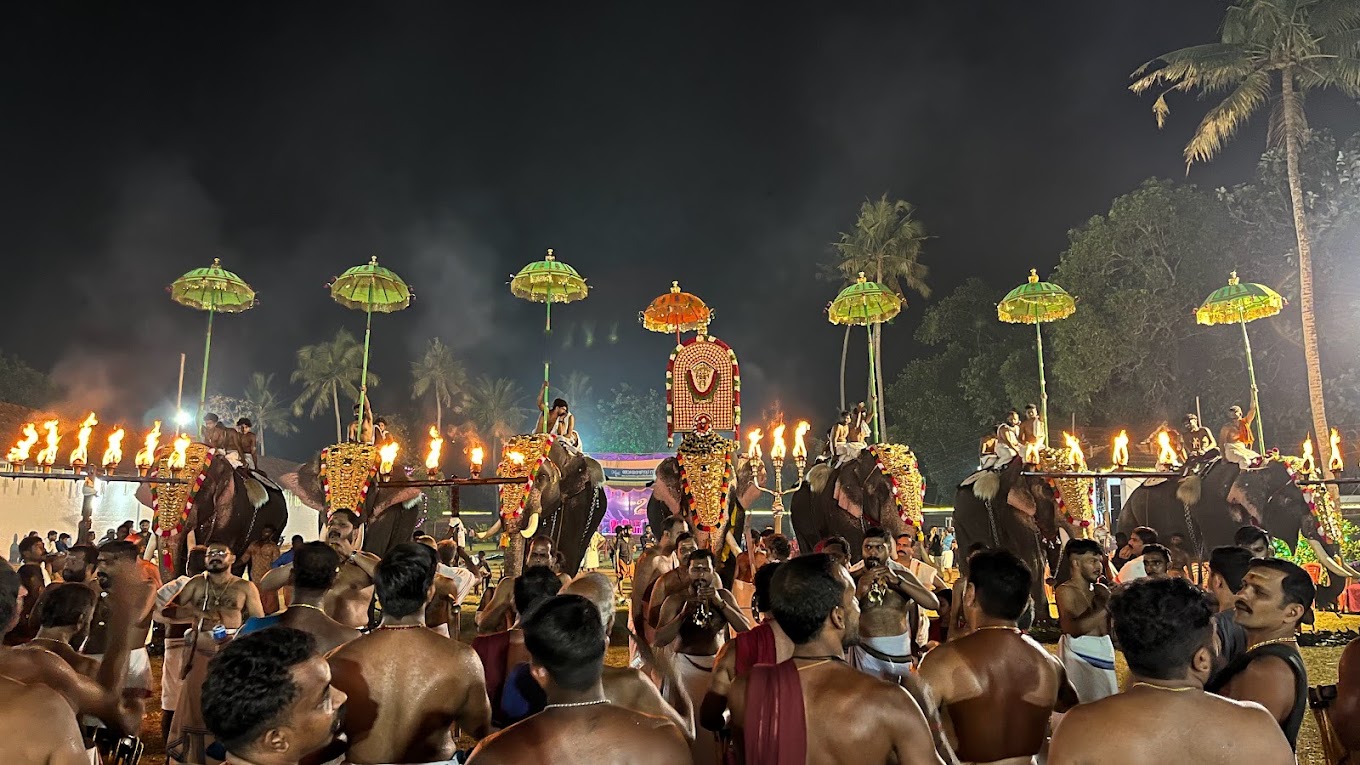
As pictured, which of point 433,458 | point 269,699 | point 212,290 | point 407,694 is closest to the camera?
point 269,699

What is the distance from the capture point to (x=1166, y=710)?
2.76m

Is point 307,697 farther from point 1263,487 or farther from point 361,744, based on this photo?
point 1263,487

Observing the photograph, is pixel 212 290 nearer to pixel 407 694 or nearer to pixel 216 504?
pixel 216 504

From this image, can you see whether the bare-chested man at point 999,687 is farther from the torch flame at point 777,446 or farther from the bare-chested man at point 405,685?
the torch flame at point 777,446

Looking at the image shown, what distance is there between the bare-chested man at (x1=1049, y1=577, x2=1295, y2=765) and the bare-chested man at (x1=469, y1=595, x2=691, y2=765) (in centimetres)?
129

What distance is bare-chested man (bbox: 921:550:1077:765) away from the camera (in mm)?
3840

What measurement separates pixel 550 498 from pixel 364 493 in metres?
2.72

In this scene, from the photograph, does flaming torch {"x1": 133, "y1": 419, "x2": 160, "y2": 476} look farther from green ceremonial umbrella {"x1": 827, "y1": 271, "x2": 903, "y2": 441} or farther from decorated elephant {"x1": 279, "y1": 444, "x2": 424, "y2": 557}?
green ceremonial umbrella {"x1": 827, "y1": 271, "x2": 903, "y2": 441}

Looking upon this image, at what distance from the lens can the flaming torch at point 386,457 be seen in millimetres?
13273

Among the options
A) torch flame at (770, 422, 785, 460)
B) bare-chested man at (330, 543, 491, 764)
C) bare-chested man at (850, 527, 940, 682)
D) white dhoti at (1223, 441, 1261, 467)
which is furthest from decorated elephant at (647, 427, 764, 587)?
bare-chested man at (330, 543, 491, 764)

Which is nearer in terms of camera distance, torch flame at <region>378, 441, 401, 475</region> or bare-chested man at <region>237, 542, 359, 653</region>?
bare-chested man at <region>237, 542, 359, 653</region>

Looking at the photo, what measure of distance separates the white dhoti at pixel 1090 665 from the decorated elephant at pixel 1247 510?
9357 millimetres

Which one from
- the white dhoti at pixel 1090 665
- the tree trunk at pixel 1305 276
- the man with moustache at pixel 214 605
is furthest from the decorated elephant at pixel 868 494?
the tree trunk at pixel 1305 276

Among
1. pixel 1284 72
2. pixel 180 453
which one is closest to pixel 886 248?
pixel 1284 72
